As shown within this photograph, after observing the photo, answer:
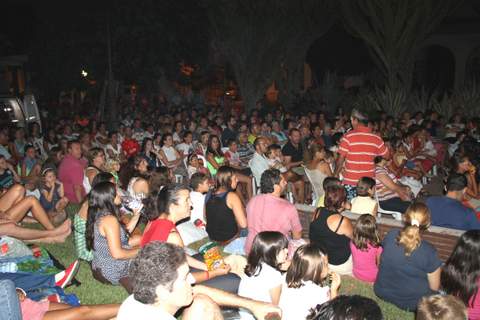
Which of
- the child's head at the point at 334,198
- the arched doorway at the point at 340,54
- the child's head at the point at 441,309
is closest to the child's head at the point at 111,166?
the child's head at the point at 334,198

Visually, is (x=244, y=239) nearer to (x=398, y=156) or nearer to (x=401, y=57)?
(x=398, y=156)

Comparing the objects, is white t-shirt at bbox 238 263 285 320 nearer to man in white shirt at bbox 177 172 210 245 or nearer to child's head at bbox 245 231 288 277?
child's head at bbox 245 231 288 277

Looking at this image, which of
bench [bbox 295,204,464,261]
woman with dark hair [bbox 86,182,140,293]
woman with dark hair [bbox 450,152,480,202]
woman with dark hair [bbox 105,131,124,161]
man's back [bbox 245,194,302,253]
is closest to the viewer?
woman with dark hair [bbox 86,182,140,293]

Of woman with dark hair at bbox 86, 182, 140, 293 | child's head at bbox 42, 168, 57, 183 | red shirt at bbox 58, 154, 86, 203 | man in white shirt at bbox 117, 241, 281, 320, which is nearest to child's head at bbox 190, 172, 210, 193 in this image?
woman with dark hair at bbox 86, 182, 140, 293

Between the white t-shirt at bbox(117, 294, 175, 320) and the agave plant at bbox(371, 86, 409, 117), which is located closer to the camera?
the white t-shirt at bbox(117, 294, 175, 320)

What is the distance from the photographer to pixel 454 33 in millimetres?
23734

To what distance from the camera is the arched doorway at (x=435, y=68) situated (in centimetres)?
2669

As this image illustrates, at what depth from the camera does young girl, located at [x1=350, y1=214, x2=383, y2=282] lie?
518 cm

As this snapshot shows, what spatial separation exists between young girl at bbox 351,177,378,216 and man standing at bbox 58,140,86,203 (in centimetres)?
476

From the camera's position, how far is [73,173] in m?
8.62

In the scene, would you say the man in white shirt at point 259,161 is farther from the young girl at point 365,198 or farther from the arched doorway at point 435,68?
the arched doorway at point 435,68

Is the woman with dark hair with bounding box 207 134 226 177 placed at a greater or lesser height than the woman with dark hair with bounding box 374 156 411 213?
greater

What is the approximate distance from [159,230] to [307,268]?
4.90 feet

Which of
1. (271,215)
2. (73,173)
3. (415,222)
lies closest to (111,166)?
(73,173)
